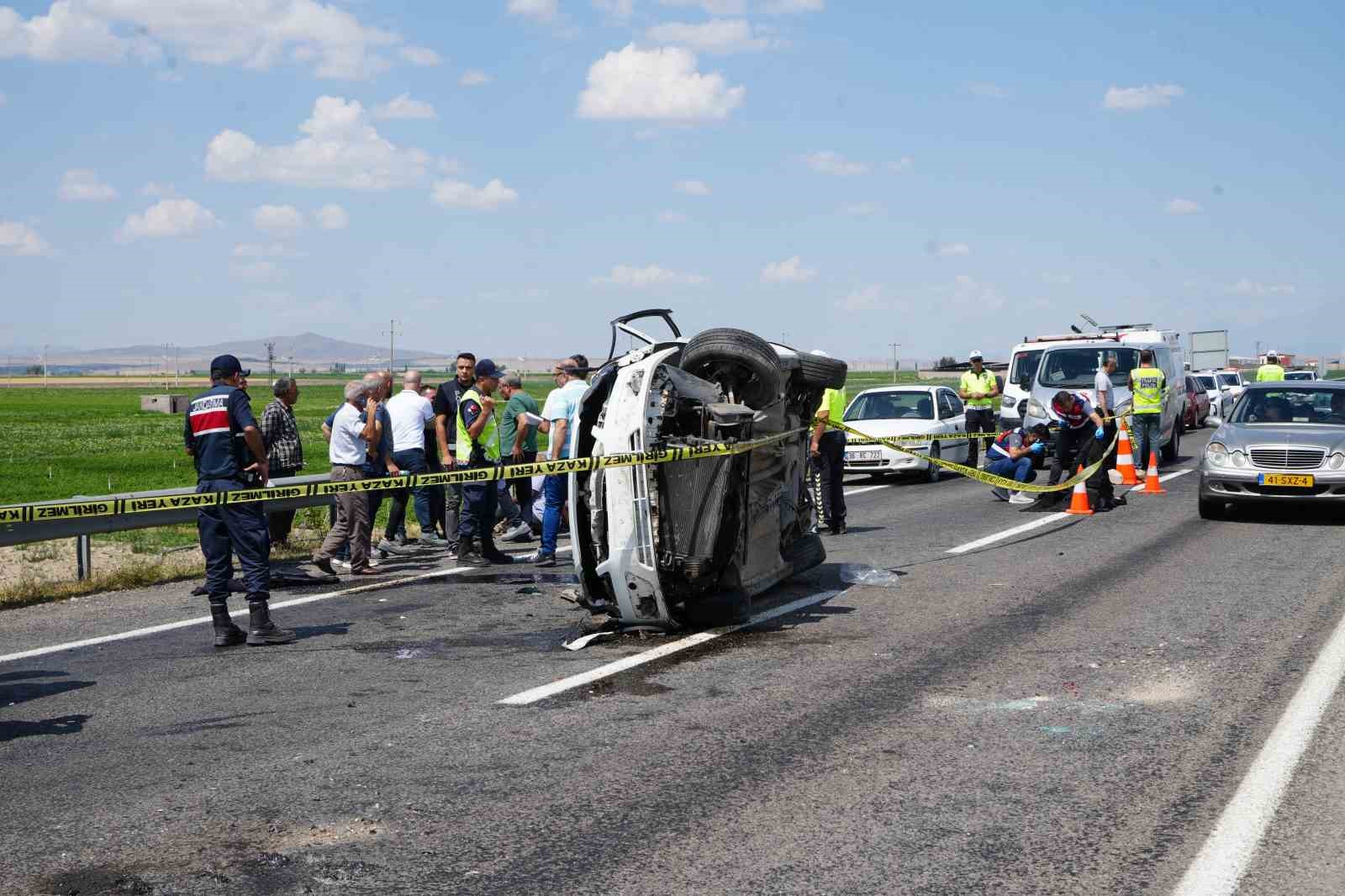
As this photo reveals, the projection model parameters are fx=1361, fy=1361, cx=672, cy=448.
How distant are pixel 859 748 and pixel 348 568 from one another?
7.44m

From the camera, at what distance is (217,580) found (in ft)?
28.3

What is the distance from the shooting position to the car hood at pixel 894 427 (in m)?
21.2

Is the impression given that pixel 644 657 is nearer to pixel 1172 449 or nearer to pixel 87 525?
pixel 87 525

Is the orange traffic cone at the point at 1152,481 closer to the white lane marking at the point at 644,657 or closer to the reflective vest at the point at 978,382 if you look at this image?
the reflective vest at the point at 978,382

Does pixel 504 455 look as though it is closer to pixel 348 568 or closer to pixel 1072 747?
pixel 348 568

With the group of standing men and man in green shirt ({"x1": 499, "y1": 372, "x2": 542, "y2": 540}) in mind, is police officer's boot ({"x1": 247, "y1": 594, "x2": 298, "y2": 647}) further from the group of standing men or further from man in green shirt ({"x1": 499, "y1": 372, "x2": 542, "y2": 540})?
man in green shirt ({"x1": 499, "y1": 372, "x2": 542, "y2": 540})

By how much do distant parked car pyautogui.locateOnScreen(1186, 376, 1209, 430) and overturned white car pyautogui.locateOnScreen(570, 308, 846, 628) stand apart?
28.3 meters

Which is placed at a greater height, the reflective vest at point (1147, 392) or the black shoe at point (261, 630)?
the reflective vest at point (1147, 392)

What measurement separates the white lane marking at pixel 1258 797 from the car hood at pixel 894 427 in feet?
45.1

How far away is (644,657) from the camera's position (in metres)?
7.99

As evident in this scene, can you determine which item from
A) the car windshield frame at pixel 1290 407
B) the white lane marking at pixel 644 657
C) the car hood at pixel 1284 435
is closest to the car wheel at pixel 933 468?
the car windshield frame at pixel 1290 407

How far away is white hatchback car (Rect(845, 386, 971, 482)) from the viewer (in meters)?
21.0

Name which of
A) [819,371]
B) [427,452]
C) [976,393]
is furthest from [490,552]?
[976,393]

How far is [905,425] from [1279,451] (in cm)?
749
